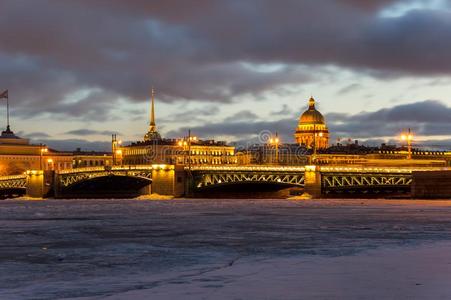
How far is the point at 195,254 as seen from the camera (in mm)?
25750

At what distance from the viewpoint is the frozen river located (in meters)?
18.6

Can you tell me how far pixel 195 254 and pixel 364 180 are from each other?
2423 inches

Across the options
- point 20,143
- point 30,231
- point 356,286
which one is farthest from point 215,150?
point 356,286

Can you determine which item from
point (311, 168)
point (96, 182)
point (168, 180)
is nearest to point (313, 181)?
point (311, 168)

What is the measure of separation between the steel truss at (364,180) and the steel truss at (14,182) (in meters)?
44.6

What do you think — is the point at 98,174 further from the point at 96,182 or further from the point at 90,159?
the point at 90,159

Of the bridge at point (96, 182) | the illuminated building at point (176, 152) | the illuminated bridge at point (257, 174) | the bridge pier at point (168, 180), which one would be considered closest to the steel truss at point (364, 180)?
the illuminated bridge at point (257, 174)

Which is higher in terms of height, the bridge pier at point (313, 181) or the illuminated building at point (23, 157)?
the illuminated building at point (23, 157)

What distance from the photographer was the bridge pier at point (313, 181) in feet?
282

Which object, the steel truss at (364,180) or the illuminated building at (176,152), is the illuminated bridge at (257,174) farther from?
the illuminated building at (176,152)

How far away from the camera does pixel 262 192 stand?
10369cm

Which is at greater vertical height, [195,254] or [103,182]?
[103,182]

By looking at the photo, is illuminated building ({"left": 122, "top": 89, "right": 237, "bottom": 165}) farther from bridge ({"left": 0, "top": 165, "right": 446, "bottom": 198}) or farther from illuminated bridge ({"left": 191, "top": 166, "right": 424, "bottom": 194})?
illuminated bridge ({"left": 191, "top": 166, "right": 424, "bottom": 194})

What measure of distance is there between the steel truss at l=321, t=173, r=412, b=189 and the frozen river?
3989cm
